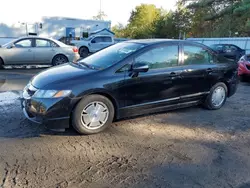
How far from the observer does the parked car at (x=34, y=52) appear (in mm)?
11398

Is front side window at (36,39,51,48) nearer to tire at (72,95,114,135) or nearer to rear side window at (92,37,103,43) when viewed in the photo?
tire at (72,95,114,135)

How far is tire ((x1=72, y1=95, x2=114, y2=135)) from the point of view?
4203 millimetres

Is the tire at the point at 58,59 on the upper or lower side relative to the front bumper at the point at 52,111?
upper

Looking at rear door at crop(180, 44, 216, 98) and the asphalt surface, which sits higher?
rear door at crop(180, 44, 216, 98)

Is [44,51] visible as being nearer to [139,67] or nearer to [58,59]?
[58,59]

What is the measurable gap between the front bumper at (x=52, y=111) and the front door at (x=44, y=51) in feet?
26.5

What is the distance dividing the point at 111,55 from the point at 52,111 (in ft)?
5.13

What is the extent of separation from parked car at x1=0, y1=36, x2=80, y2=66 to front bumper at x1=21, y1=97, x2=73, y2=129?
8063 millimetres

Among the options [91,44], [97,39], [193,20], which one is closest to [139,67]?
[91,44]

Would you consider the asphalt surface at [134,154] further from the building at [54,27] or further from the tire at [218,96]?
the building at [54,27]

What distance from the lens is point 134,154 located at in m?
3.78

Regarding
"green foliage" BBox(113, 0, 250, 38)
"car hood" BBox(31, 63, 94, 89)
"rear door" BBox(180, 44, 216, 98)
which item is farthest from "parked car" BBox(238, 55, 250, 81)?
"green foliage" BBox(113, 0, 250, 38)

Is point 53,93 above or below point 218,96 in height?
above

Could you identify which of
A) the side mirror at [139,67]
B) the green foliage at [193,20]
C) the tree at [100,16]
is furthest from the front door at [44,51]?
the tree at [100,16]
